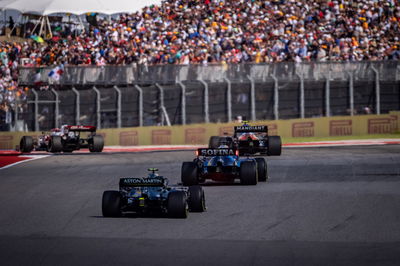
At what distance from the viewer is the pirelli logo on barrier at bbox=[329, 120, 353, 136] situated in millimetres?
36031

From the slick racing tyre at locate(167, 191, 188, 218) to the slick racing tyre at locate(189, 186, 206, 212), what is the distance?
0.56 metres

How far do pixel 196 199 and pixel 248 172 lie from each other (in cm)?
445

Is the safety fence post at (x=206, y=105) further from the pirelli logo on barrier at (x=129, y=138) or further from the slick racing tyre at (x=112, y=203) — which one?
the slick racing tyre at (x=112, y=203)

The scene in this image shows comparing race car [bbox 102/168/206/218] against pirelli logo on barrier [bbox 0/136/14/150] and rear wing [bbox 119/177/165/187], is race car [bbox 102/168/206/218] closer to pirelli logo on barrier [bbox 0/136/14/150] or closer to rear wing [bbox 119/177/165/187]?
rear wing [bbox 119/177/165/187]

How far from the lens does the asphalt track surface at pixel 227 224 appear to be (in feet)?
→ 30.6

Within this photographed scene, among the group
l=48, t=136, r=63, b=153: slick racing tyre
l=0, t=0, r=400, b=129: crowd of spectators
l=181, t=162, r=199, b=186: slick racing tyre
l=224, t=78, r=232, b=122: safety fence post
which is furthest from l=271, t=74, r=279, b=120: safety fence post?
l=181, t=162, r=199, b=186: slick racing tyre

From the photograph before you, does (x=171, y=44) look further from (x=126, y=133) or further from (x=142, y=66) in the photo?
(x=126, y=133)

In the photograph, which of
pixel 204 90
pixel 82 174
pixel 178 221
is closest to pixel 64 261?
pixel 178 221

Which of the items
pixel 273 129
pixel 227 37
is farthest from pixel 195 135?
pixel 227 37

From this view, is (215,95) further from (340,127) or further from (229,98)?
(340,127)

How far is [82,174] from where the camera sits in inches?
871

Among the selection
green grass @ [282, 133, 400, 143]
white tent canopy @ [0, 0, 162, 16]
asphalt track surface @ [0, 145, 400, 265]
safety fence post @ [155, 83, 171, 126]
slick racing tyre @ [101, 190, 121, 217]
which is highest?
A: white tent canopy @ [0, 0, 162, 16]

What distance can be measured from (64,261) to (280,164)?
48.7 ft

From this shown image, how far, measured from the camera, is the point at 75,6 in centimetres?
4228
